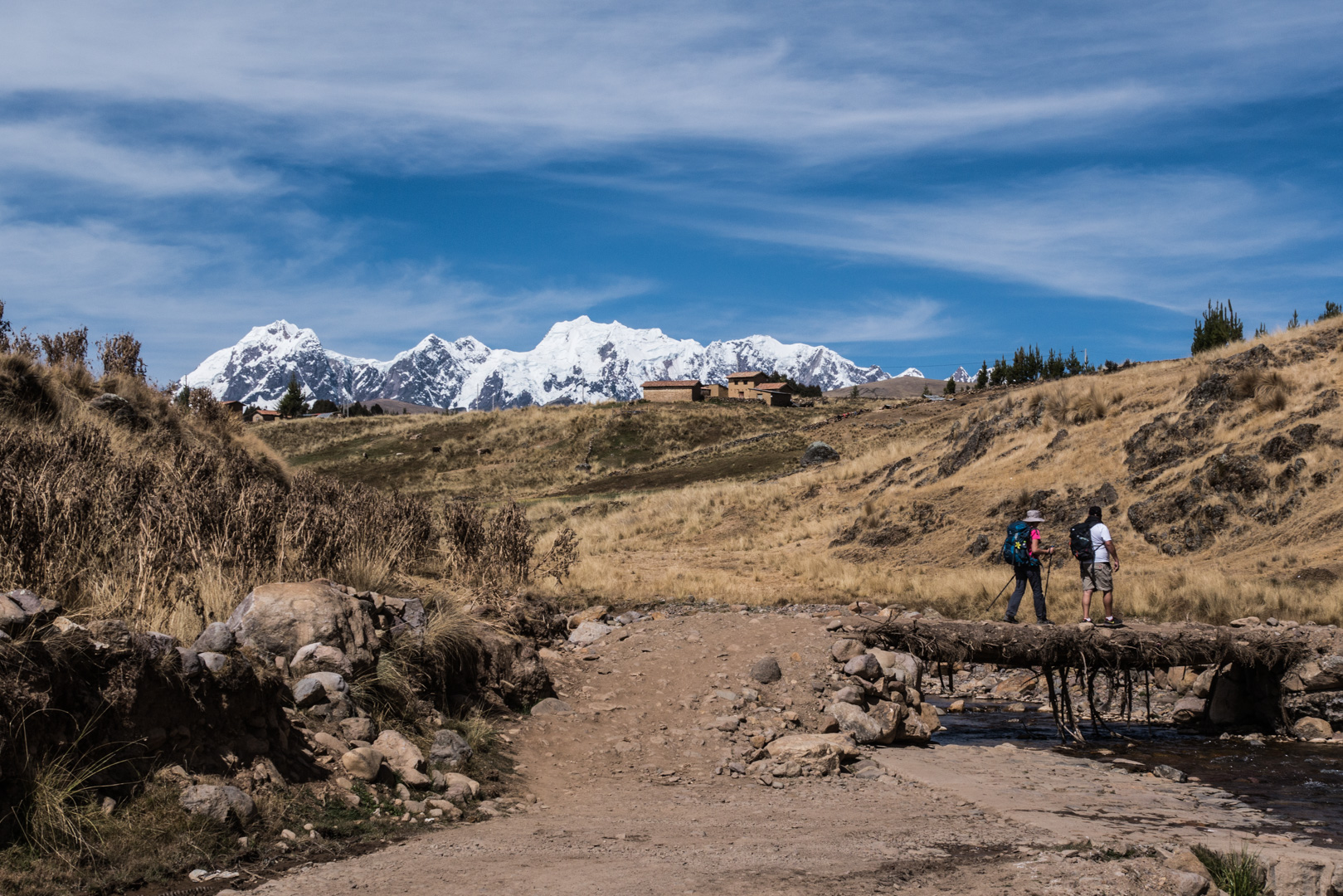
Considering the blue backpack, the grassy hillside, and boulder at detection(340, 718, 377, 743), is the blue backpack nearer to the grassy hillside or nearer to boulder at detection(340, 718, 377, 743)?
the grassy hillside

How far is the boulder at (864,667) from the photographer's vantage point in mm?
13070

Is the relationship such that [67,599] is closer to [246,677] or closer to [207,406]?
[246,677]

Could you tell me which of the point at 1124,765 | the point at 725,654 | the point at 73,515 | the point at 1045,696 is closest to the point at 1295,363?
the point at 1045,696

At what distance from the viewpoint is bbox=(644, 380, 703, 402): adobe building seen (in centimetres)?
12398

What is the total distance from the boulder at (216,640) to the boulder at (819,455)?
52085 millimetres

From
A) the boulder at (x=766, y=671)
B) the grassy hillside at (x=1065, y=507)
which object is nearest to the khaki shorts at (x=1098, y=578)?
the grassy hillside at (x=1065, y=507)

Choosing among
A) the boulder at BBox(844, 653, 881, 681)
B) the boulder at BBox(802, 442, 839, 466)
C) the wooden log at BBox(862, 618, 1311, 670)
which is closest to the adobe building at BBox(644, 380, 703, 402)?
the boulder at BBox(802, 442, 839, 466)

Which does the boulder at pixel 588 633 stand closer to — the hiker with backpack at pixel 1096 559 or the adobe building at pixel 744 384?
the hiker with backpack at pixel 1096 559

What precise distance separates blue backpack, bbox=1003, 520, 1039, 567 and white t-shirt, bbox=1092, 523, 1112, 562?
131 cm

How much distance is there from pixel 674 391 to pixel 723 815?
390 feet

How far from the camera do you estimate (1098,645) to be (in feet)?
45.1

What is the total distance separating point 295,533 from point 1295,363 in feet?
101

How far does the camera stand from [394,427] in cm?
10594

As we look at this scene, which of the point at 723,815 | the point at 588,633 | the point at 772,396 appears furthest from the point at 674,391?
the point at 723,815
